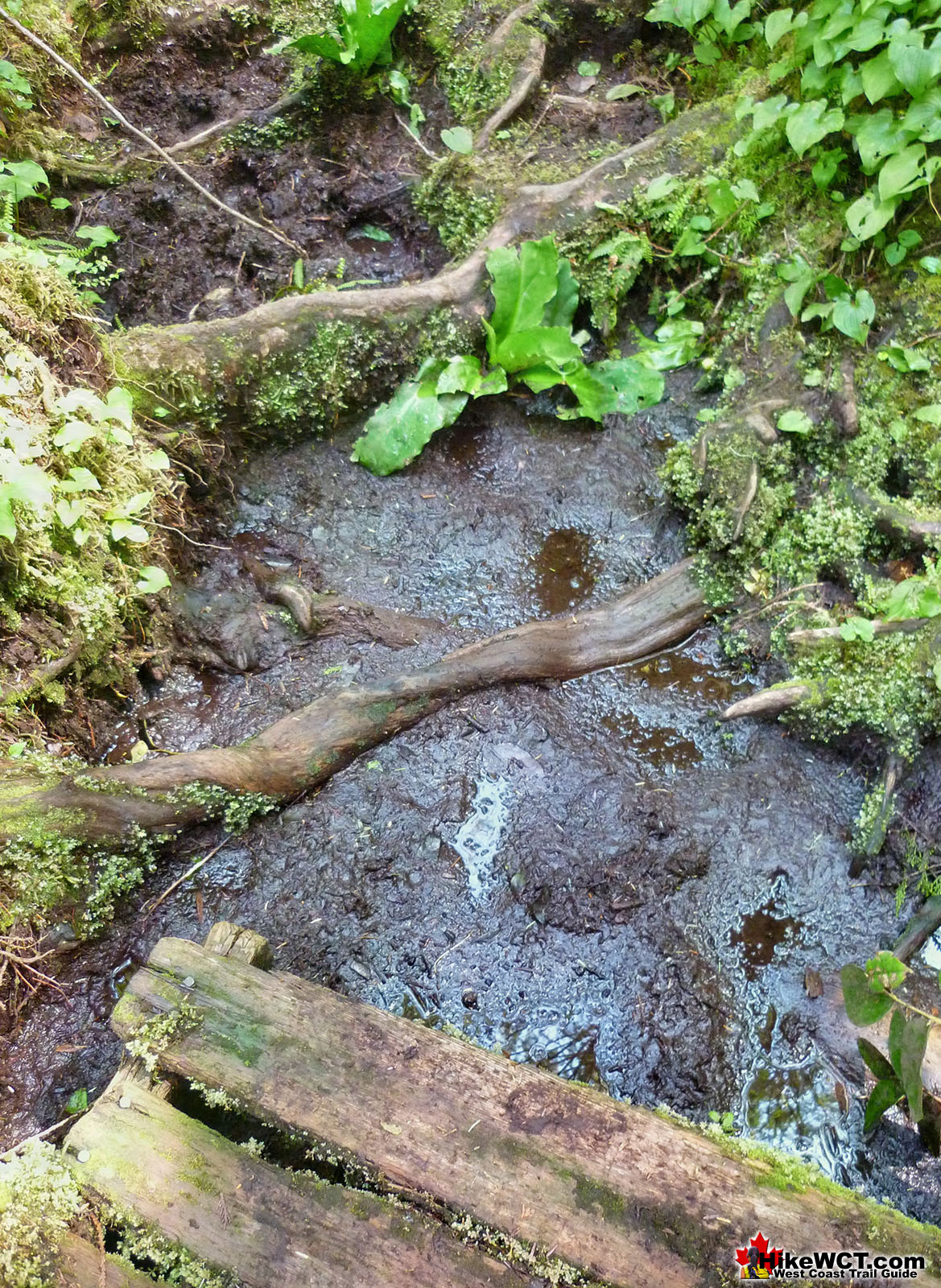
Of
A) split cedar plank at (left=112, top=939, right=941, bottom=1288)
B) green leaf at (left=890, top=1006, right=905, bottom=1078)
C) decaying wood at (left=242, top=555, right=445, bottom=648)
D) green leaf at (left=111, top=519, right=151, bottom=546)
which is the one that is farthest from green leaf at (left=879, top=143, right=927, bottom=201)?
split cedar plank at (left=112, top=939, right=941, bottom=1288)

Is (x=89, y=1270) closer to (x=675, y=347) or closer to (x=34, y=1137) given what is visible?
(x=34, y=1137)

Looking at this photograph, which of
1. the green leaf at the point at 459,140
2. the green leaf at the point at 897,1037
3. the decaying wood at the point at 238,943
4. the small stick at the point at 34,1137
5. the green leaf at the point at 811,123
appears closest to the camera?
the small stick at the point at 34,1137

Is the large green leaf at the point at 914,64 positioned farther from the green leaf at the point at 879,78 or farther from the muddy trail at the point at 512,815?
the muddy trail at the point at 512,815

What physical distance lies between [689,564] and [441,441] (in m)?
1.58

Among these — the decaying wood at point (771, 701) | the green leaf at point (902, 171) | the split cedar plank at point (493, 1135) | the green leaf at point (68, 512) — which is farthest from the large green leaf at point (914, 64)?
the split cedar plank at point (493, 1135)

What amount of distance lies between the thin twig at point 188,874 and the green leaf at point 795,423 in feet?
9.99

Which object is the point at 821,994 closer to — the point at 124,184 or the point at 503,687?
the point at 503,687

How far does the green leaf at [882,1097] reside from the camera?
2.12 metres

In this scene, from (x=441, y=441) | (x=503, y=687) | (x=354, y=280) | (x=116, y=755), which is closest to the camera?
(x=116, y=755)

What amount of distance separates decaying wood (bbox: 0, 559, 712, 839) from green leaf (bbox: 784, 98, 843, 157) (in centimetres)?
192

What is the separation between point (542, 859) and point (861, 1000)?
3.94 ft

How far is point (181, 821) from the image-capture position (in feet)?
9.09

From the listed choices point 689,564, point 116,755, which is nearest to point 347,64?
point 689,564

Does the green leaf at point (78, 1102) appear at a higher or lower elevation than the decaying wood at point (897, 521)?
lower
